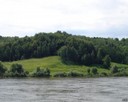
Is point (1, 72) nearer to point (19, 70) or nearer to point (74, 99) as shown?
point (19, 70)

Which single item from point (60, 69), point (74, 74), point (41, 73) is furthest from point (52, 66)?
point (41, 73)

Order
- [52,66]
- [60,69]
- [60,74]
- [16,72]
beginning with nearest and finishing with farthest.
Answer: [16,72] → [60,74] → [60,69] → [52,66]

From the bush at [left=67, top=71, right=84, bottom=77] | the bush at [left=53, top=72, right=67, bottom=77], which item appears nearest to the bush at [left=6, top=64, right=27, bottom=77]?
the bush at [left=53, top=72, right=67, bottom=77]

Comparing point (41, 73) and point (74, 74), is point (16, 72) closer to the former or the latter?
point (41, 73)

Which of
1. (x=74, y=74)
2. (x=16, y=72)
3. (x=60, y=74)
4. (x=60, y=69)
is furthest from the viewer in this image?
(x=60, y=69)

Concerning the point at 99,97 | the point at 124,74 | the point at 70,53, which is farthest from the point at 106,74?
the point at 99,97

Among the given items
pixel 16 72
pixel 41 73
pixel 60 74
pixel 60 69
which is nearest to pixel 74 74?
pixel 60 74

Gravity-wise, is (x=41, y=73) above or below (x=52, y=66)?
below

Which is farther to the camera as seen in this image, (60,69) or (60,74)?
(60,69)

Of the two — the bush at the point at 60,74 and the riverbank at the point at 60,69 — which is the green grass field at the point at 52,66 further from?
the bush at the point at 60,74

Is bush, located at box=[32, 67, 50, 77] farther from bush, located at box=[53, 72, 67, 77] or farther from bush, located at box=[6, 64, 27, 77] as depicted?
bush, located at box=[6, 64, 27, 77]

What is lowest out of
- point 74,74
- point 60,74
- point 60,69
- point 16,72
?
point 74,74

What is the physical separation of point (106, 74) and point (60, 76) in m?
21.2

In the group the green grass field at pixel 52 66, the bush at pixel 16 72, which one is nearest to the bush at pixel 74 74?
the green grass field at pixel 52 66
